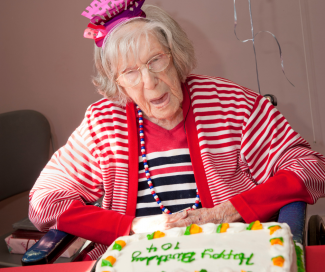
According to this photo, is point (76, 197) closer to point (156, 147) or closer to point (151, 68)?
point (156, 147)

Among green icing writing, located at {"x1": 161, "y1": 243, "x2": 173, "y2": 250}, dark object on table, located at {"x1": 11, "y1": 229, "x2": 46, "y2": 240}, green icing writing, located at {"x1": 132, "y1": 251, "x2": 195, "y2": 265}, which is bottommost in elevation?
dark object on table, located at {"x1": 11, "y1": 229, "x2": 46, "y2": 240}

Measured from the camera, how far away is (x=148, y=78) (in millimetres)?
1354

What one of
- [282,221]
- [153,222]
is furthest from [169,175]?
[282,221]

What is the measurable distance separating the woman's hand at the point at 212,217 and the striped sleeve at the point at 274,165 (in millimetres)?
29

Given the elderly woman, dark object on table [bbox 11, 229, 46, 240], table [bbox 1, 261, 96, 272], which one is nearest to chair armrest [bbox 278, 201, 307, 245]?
the elderly woman

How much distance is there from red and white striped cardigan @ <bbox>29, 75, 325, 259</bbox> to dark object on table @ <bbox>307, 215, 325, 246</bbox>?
0.32ft

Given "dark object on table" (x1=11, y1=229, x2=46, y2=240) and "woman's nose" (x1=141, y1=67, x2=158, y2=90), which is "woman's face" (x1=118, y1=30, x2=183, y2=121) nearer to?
"woman's nose" (x1=141, y1=67, x2=158, y2=90)

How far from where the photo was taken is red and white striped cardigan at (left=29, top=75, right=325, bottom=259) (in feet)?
4.17

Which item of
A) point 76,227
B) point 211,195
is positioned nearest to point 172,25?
point 211,195

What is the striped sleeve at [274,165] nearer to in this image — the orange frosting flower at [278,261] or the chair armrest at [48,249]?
the orange frosting flower at [278,261]

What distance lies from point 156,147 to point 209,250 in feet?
2.39

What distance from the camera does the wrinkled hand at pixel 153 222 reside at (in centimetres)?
125

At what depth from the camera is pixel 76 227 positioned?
1274 mm

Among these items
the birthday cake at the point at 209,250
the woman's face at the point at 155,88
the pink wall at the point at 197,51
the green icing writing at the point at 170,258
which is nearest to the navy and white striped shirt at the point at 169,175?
the woman's face at the point at 155,88
